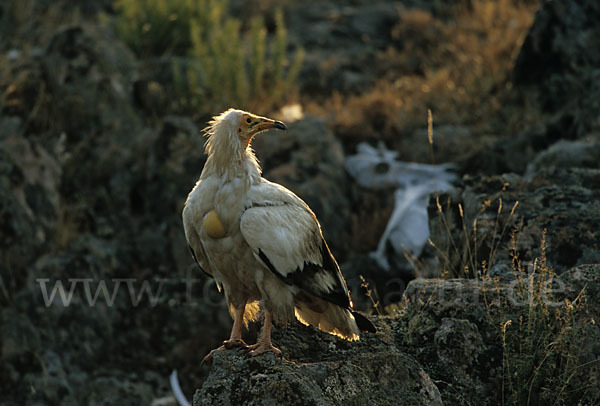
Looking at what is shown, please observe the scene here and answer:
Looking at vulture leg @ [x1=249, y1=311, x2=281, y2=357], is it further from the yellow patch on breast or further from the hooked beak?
the hooked beak

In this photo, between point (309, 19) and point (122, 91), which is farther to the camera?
point (309, 19)

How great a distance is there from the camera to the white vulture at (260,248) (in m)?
4.20

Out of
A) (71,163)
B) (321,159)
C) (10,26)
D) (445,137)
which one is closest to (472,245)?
(321,159)

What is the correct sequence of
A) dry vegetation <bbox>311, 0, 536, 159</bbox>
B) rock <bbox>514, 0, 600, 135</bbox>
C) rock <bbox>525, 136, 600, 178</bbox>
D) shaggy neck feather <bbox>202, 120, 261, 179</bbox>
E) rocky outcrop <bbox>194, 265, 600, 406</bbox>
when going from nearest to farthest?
rocky outcrop <bbox>194, 265, 600, 406</bbox> < shaggy neck feather <bbox>202, 120, 261, 179</bbox> < rock <bbox>525, 136, 600, 178</bbox> < rock <bbox>514, 0, 600, 135</bbox> < dry vegetation <bbox>311, 0, 536, 159</bbox>

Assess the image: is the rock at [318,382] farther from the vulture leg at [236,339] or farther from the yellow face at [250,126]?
the yellow face at [250,126]

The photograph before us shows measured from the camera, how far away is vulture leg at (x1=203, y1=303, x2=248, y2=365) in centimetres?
422

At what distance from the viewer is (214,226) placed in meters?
4.24

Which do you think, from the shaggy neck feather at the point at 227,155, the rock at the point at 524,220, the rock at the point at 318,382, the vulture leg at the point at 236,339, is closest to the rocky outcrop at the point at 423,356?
the rock at the point at 318,382

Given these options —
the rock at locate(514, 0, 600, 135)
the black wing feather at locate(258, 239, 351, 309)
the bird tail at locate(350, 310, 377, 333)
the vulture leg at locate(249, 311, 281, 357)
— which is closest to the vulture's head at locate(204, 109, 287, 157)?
the black wing feather at locate(258, 239, 351, 309)

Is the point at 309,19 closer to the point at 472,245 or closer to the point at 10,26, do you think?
the point at 10,26

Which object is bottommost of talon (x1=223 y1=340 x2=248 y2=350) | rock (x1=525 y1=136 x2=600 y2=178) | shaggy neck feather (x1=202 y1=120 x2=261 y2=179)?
talon (x1=223 y1=340 x2=248 y2=350)

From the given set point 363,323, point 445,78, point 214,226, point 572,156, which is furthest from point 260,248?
point 445,78

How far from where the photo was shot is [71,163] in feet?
29.5

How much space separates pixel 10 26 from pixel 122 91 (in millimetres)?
4312
